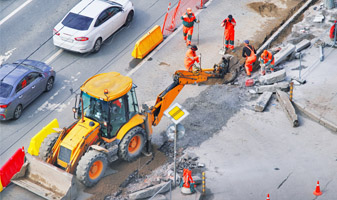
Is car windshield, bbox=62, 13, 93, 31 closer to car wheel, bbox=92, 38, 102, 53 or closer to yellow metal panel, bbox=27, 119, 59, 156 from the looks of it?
car wheel, bbox=92, 38, 102, 53

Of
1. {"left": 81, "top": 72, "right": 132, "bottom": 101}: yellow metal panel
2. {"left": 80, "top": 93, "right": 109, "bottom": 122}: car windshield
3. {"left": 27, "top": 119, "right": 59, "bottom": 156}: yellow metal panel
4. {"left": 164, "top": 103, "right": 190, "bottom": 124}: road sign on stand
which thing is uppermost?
{"left": 81, "top": 72, "right": 132, "bottom": 101}: yellow metal panel

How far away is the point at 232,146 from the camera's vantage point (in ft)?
68.9

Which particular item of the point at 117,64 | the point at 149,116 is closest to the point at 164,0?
the point at 117,64

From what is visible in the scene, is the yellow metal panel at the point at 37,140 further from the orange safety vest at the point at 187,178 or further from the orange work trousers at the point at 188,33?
the orange work trousers at the point at 188,33

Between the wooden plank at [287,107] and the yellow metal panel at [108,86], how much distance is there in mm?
6018

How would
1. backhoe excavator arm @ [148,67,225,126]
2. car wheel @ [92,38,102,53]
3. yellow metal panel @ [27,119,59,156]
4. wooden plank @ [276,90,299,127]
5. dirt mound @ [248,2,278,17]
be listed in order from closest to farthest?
1. yellow metal panel @ [27,119,59,156]
2. backhoe excavator arm @ [148,67,225,126]
3. wooden plank @ [276,90,299,127]
4. car wheel @ [92,38,102,53]
5. dirt mound @ [248,2,278,17]

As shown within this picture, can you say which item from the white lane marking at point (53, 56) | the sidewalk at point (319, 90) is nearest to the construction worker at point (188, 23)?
the sidewalk at point (319, 90)

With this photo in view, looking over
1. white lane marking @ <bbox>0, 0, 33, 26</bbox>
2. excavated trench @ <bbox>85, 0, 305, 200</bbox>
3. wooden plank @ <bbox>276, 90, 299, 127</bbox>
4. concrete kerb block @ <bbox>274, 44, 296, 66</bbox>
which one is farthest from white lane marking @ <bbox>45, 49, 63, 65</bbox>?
wooden plank @ <bbox>276, 90, 299, 127</bbox>

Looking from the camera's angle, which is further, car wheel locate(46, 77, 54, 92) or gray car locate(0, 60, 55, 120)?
car wheel locate(46, 77, 54, 92)

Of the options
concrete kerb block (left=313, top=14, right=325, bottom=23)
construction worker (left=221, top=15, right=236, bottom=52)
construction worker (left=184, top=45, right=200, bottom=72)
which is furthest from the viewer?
concrete kerb block (left=313, top=14, right=325, bottom=23)

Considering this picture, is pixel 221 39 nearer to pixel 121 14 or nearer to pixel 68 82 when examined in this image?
pixel 121 14

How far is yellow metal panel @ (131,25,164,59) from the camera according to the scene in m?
25.8

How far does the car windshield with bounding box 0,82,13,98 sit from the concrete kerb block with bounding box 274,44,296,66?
32.9 ft

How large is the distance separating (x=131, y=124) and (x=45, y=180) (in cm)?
307
